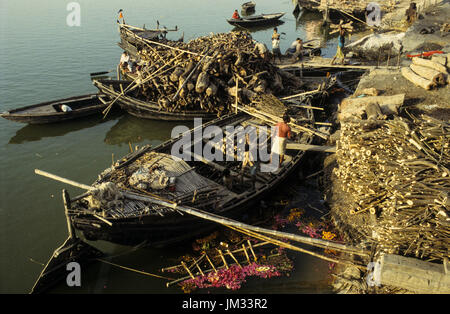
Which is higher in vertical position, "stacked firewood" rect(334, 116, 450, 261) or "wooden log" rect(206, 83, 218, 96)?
"wooden log" rect(206, 83, 218, 96)

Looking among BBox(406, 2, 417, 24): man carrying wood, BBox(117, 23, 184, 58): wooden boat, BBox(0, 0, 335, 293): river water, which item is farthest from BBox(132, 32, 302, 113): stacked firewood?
BBox(406, 2, 417, 24): man carrying wood

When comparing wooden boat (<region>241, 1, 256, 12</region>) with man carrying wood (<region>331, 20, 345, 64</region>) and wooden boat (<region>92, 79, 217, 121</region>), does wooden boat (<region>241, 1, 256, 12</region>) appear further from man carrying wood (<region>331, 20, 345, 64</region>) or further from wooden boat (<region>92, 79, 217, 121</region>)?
wooden boat (<region>92, 79, 217, 121</region>)

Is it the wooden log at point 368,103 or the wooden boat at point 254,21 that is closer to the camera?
the wooden log at point 368,103

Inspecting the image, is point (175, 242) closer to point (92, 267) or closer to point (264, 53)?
point (92, 267)

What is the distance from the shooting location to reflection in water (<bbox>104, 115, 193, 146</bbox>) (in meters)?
17.6

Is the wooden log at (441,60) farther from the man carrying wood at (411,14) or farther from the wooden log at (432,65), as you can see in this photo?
the man carrying wood at (411,14)

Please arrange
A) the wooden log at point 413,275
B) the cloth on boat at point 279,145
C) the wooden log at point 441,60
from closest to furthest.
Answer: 1. the wooden log at point 413,275
2. the cloth on boat at point 279,145
3. the wooden log at point 441,60

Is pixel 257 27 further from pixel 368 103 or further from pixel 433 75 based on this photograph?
pixel 368 103

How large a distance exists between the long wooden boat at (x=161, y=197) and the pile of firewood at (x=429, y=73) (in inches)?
270

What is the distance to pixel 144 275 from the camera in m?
9.64

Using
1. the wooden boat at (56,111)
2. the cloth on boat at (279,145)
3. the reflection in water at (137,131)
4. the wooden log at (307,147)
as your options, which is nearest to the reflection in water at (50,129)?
the wooden boat at (56,111)

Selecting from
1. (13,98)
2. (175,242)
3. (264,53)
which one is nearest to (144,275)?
(175,242)

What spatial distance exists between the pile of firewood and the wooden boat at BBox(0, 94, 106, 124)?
55.3 ft

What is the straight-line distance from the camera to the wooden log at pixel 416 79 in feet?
45.8
